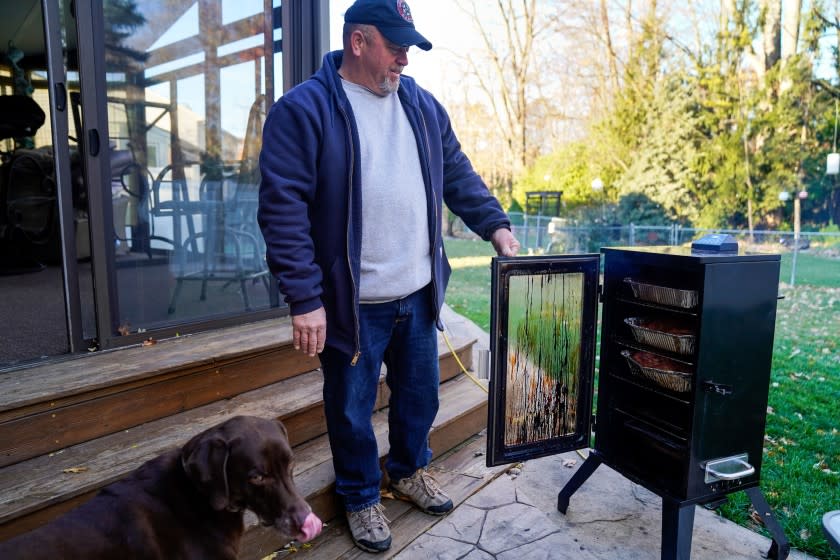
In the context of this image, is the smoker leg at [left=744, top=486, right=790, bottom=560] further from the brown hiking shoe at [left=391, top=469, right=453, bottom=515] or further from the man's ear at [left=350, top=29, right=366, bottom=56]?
the man's ear at [left=350, top=29, right=366, bottom=56]

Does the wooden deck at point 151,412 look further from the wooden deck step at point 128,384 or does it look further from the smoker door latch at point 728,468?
the smoker door latch at point 728,468

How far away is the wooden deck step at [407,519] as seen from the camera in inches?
85.1

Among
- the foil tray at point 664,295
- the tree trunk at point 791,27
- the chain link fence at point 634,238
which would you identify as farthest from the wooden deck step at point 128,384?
the tree trunk at point 791,27

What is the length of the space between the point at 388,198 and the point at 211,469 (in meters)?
1.07

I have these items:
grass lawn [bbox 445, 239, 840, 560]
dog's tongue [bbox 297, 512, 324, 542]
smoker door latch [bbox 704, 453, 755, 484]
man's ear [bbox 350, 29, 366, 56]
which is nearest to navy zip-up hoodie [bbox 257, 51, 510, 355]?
man's ear [bbox 350, 29, 366, 56]

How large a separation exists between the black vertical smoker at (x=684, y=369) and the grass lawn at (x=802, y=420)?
38 cm

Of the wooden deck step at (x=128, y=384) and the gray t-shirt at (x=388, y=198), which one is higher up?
the gray t-shirt at (x=388, y=198)

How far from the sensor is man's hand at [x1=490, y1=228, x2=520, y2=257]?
2.27 meters

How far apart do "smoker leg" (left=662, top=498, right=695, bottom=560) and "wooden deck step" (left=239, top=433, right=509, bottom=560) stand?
90 centimetres

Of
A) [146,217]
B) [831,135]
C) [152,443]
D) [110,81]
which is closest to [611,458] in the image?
[152,443]

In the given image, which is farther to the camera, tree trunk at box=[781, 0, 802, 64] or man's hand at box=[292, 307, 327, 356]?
tree trunk at box=[781, 0, 802, 64]

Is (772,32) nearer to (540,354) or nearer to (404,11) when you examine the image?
(540,354)

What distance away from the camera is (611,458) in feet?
7.93

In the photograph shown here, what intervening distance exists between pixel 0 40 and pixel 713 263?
8628mm
